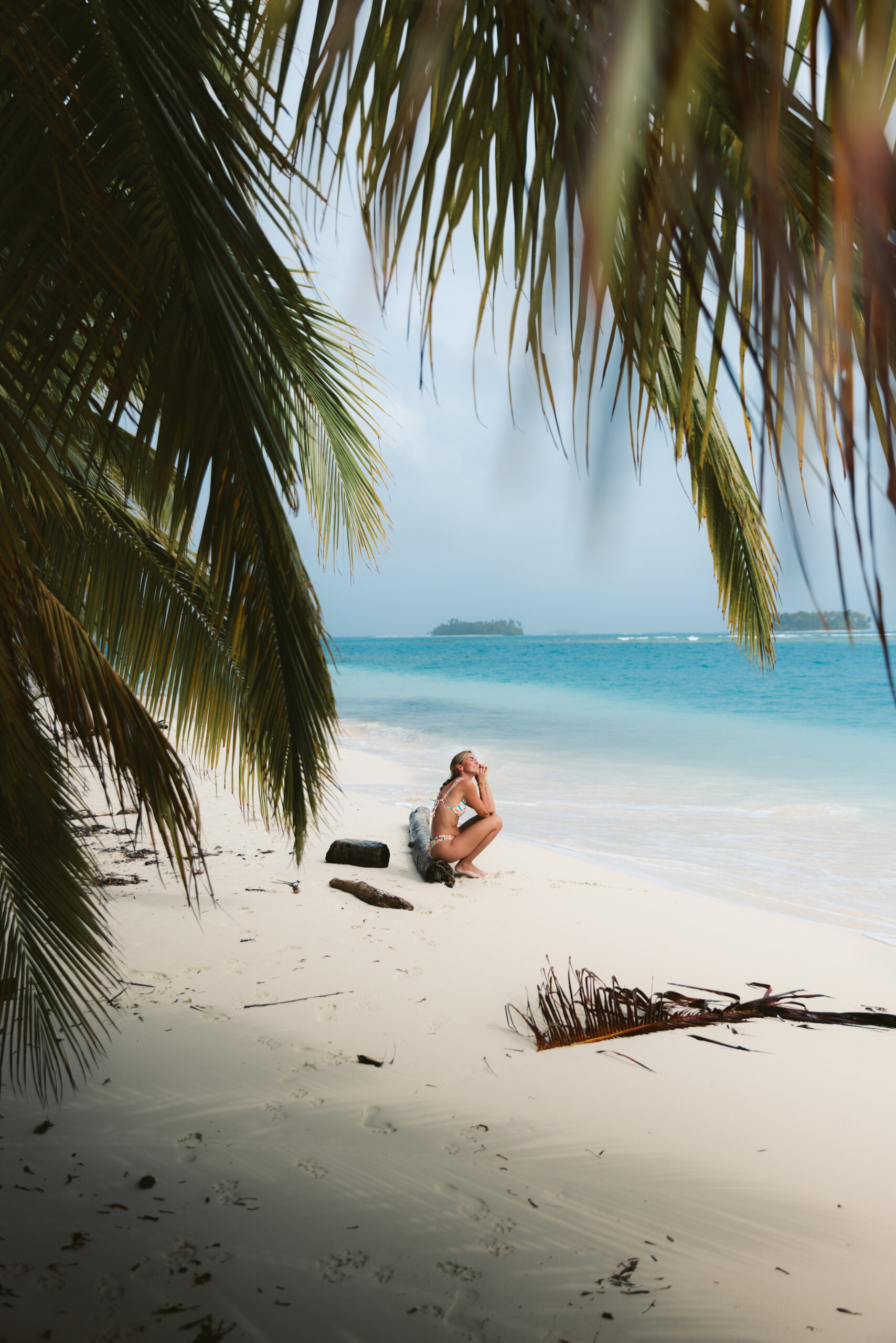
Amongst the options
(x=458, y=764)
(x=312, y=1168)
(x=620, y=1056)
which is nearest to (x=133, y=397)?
(x=312, y=1168)

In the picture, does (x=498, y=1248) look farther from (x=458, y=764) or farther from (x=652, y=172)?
(x=458, y=764)

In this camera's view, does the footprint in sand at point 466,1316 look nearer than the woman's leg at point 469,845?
Yes

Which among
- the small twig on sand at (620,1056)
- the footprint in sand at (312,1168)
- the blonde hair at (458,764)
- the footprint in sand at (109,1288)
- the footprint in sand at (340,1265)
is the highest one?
the blonde hair at (458,764)

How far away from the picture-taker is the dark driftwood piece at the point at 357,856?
5770 millimetres

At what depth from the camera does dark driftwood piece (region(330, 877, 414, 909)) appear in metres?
4.81

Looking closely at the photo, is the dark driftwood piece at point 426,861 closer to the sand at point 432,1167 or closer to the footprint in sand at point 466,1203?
the sand at point 432,1167

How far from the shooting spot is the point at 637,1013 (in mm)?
3408

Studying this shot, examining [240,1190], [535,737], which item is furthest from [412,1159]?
[535,737]

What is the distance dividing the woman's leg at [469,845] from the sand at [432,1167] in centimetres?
141

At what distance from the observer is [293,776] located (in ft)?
7.84

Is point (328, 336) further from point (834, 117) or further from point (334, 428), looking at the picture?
point (834, 117)

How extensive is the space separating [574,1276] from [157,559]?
2874 millimetres

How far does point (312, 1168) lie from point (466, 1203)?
0.47 metres

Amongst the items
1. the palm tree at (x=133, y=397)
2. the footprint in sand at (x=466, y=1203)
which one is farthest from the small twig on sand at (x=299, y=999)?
the footprint in sand at (x=466, y=1203)
